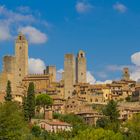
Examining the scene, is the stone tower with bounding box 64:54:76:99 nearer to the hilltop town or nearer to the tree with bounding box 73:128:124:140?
the hilltop town

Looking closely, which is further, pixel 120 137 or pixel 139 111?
pixel 139 111

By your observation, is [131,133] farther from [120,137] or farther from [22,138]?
[22,138]

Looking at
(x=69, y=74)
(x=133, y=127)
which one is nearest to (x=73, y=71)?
(x=69, y=74)

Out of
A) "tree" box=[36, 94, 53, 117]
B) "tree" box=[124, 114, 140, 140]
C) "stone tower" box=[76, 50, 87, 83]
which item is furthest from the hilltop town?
"tree" box=[124, 114, 140, 140]

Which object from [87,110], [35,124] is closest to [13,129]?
[35,124]

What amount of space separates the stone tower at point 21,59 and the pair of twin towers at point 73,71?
5905mm

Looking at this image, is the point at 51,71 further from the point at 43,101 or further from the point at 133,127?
the point at 133,127

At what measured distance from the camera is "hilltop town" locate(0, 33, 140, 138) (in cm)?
8350

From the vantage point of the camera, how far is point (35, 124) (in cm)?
6862

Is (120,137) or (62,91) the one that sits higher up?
(62,91)

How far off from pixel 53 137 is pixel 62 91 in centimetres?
3141

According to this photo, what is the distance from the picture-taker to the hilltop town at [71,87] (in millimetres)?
83500

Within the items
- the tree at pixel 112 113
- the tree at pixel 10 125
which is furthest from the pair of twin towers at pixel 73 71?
the tree at pixel 10 125

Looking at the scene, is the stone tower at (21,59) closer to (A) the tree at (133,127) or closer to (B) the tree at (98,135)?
(A) the tree at (133,127)
